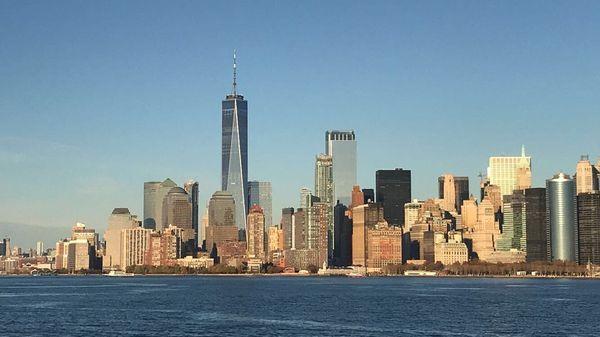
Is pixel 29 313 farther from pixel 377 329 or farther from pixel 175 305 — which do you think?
pixel 377 329

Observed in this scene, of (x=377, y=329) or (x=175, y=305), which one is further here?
(x=175, y=305)

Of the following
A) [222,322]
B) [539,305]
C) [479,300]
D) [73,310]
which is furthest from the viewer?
[479,300]

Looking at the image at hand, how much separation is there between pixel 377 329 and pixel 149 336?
26.4 m

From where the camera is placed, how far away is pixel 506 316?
13038 centimetres

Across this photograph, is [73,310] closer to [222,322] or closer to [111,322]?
[111,322]

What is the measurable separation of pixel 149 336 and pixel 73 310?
4631cm

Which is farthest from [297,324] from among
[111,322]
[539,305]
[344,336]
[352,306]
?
[539,305]

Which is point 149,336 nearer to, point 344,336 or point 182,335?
point 182,335

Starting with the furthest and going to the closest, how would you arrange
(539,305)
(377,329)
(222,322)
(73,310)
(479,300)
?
(479,300), (539,305), (73,310), (222,322), (377,329)

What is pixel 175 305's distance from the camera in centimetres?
15675

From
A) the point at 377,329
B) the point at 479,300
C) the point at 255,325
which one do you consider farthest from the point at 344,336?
the point at 479,300

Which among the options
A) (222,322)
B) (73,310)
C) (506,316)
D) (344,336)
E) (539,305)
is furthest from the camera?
(539,305)

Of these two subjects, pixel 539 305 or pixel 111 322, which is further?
pixel 539 305

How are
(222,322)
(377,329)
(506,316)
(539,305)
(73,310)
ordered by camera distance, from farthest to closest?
(539,305)
(73,310)
(506,316)
(222,322)
(377,329)
